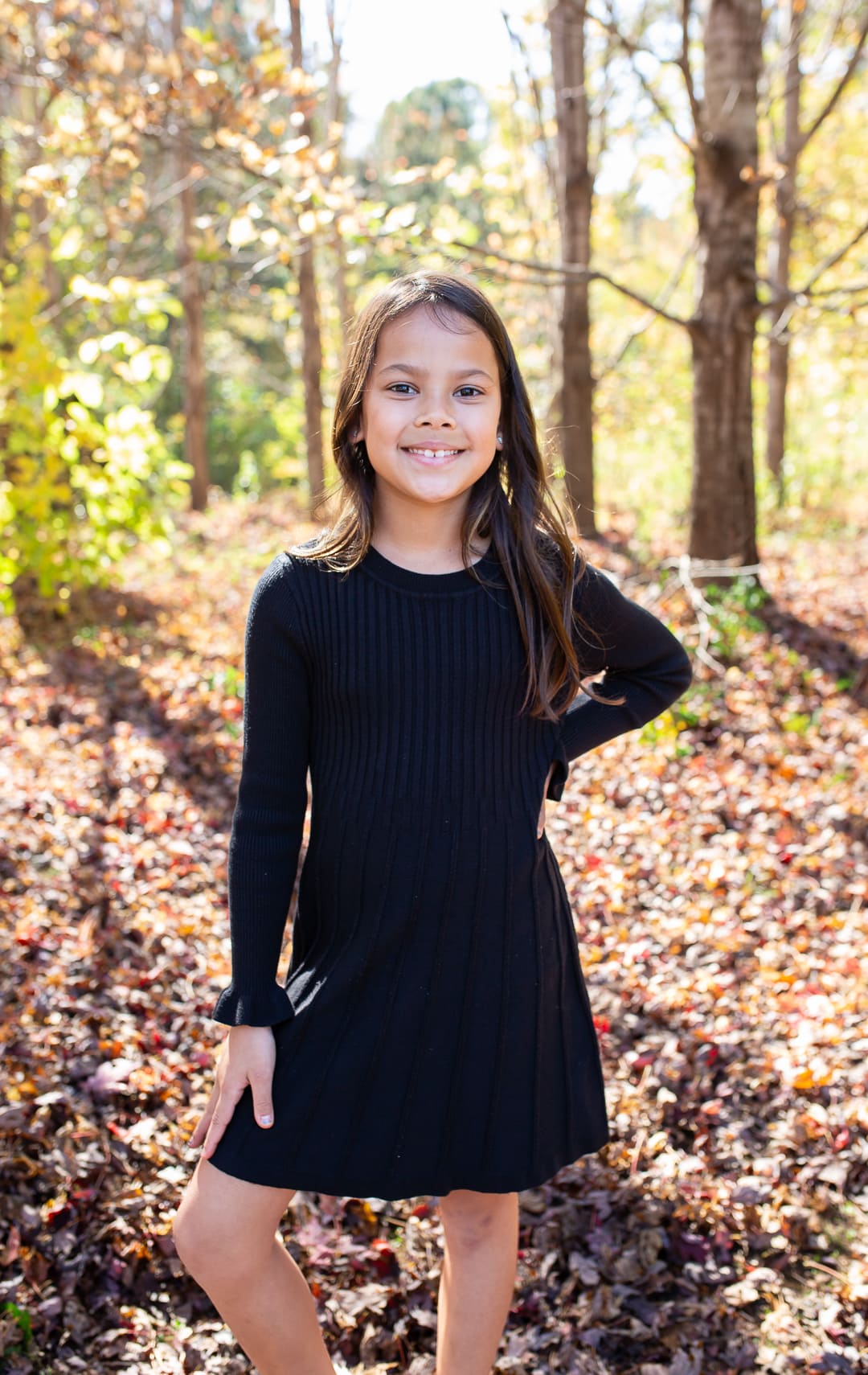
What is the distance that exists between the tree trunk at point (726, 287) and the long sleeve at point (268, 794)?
16.1ft

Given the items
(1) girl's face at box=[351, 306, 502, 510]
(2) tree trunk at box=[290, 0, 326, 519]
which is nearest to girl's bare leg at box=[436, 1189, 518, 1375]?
(1) girl's face at box=[351, 306, 502, 510]

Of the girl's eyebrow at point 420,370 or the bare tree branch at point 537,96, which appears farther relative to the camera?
the bare tree branch at point 537,96

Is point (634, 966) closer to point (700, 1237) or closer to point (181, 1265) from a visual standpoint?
point (700, 1237)

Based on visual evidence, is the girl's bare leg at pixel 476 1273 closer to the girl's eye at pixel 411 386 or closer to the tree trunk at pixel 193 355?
the girl's eye at pixel 411 386

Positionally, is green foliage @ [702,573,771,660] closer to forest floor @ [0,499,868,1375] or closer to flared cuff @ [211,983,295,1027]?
forest floor @ [0,499,868,1375]

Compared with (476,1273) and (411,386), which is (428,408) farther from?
(476,1273)

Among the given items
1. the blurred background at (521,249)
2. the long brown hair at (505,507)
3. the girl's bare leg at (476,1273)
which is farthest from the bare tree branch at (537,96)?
the girl's bare leg at (476,1273)

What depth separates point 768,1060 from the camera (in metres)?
2.96

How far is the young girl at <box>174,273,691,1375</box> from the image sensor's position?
162cm

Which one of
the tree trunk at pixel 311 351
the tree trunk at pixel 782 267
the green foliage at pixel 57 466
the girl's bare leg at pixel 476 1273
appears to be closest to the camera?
the girl's bare leg at pixel 476 1273

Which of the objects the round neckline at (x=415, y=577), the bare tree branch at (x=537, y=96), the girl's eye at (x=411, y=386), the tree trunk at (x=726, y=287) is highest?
the bare tree branch at (x=537, y=96)

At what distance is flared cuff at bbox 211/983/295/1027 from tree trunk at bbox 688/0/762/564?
5.07 m

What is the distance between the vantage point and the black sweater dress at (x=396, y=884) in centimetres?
164

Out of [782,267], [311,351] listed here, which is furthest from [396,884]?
[782,267]
